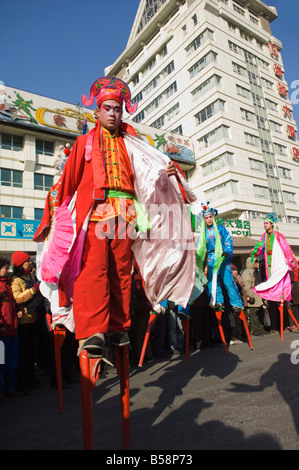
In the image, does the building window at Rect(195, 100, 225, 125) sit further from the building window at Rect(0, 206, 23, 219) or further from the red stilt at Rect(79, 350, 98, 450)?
the red stilt at Rect(79, 350, 98, 450)

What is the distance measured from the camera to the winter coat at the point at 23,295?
4309 mm

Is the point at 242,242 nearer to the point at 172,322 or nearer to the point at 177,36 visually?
the point at 172,322

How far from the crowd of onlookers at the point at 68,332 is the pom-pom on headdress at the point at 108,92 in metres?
1.42

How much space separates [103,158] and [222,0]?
44691 mm

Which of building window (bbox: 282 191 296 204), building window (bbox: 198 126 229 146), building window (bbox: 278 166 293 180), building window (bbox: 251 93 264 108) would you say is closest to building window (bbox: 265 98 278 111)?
building window (bbox: 251 93 264 108)

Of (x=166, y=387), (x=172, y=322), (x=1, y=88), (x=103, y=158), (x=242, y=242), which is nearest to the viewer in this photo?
(x=103, y=158)

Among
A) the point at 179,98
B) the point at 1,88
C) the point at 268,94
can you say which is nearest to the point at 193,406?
the point at 1,88

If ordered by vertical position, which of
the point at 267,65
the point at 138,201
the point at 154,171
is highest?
the point at 267,65

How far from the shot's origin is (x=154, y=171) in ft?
8.20

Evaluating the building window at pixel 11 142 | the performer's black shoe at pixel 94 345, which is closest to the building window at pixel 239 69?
the building window at pixel 11 142

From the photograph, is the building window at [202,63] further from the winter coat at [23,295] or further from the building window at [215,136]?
the winter coat at [23,295]

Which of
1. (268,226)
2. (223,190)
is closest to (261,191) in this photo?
(223,190)

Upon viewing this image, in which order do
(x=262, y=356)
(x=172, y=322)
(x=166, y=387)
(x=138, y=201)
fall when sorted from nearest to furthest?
1. (x=138, y=201)
2. (x=166, y=387)
3. (x=262, y=356)
4. (x=172, y=322)

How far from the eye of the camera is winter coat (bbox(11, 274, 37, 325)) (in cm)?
431
